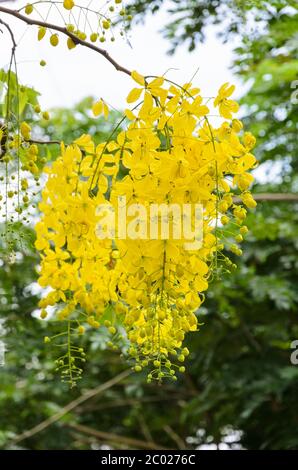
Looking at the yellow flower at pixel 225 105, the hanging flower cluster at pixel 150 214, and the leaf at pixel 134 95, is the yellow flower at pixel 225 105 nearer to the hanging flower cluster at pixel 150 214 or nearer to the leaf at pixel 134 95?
the hanging flower cluster at pixel 150 214

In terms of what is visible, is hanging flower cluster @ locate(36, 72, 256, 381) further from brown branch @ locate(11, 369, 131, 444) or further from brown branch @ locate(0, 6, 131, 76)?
brown branch @ locate(11, 369, 131, 444)

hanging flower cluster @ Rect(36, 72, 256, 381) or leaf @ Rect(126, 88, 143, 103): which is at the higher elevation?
leaf @ Rect(126, 88, 143, 103)

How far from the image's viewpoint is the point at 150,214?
0.92 m

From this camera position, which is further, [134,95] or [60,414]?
[60,414]

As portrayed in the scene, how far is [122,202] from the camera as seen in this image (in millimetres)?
941

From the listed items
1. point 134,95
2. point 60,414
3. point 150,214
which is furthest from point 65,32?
Answer: point 60,414

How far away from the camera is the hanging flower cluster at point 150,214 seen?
93 cm

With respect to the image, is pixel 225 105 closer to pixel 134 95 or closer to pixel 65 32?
pixel 134 95

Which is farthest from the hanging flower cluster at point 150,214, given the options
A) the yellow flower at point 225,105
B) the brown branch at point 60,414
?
the brown branch at point 60,414

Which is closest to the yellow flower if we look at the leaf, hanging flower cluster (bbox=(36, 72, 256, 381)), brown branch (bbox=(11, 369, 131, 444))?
hanging flower cluster (bbox=(36, 72, 256, 381))

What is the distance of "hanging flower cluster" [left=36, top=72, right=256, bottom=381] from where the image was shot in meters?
0.93

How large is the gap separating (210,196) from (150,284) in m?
0.14

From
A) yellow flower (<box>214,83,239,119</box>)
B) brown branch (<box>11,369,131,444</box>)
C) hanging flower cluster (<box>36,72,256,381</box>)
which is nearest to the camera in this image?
hanging flower cluster (<box>36,72,256,381</box>)
